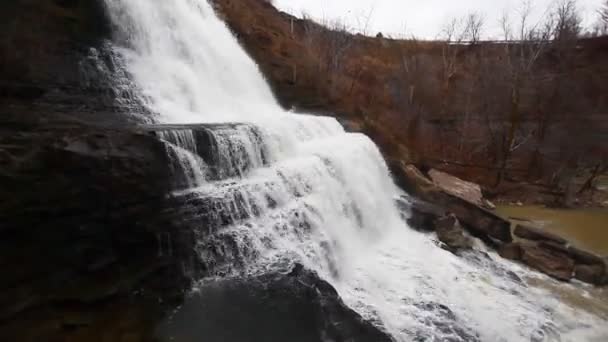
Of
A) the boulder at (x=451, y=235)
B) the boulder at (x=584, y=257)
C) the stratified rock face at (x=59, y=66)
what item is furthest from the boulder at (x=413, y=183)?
the stratified rock face at (x=59, y=66)

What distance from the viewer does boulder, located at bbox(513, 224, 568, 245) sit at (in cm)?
914

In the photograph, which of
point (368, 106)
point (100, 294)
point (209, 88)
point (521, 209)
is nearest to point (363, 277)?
point (100, 294)

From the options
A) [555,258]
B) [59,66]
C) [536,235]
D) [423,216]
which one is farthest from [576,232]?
[59,66]

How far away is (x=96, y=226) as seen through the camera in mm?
4668

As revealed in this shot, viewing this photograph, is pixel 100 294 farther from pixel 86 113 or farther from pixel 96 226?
pixel 86 113

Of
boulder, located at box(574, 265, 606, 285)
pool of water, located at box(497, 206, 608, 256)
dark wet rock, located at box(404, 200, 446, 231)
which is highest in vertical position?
dark wet rock, located at box(404, 200, 446, 231)

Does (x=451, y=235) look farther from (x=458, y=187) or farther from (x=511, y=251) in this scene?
(x=458, y=187)

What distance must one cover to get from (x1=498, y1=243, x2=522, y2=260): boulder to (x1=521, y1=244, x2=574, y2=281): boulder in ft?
0.38

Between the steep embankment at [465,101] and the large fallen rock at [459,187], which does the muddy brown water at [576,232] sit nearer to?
the large fallen rock at [459,187]

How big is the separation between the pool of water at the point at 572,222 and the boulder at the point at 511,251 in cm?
266

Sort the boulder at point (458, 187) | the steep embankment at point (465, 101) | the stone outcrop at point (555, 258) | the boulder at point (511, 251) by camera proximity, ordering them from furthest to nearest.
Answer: the steep embankment at point (465, 101) → the boulder at point (458, 187) → the boulder at point (511, 251) → the stone outcrop at point (555, 258)

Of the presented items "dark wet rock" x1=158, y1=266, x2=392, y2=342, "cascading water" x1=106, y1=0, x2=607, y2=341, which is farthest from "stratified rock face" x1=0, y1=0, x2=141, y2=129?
"dark wet rock" x1=158, y1=266, x2=392, y2=342

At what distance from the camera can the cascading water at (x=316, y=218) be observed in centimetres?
586

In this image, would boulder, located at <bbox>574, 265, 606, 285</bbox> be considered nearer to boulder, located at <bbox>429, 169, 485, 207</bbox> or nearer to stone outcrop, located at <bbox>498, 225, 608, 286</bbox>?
stone outcrop, located at <bbox>498, 225, 608, 286</bbox>
